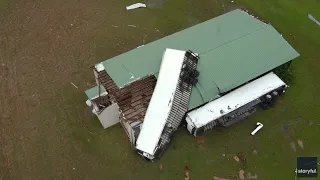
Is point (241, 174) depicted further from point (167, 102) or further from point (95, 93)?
point (95, 93)

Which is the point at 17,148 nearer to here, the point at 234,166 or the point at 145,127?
the point at 145,127

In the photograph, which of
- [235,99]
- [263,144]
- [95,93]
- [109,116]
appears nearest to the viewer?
[95,93]

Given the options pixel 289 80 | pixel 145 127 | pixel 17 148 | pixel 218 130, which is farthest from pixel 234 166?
pixel 17 148

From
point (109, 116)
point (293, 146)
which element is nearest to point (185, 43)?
point (109, 116)

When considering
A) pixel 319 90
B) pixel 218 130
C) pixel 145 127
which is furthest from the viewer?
pixel 319 90

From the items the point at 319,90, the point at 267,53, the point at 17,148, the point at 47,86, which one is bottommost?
Result: the point at 17,148

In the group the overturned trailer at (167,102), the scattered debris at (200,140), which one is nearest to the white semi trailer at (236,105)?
the scattered debris at (200,140)
